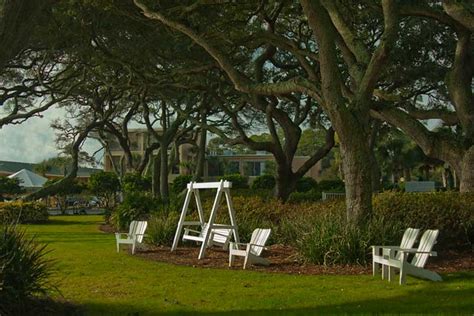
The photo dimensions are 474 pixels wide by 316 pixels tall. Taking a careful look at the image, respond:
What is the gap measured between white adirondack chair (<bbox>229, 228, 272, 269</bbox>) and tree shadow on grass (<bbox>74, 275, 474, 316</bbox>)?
3695 millimetres

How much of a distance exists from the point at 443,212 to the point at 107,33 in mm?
14773

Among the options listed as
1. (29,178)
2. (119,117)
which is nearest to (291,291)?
(119,117)

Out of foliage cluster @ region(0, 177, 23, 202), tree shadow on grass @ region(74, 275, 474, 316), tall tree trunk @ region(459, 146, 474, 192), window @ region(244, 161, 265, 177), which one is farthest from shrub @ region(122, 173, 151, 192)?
window @ region(244, 161, 265, 177)

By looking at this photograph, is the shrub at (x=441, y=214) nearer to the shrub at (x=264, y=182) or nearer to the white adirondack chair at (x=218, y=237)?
the white adirondack chair at (x=218, y=237)

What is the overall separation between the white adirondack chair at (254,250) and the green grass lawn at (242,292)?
0.51 metres

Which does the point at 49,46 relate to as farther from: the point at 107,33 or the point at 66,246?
the point at 66,246

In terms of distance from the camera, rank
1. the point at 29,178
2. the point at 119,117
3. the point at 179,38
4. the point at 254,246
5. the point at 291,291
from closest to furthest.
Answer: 1. the point at 291,291
2. the point at 254,246
3. the point at 179,38
4. the point at 119,117
5. the point at 29,178

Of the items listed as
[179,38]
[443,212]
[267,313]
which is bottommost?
[267,313]

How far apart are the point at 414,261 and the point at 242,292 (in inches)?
130

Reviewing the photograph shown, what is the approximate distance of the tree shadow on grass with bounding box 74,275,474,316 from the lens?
8.23m

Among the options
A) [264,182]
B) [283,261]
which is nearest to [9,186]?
[264,182]

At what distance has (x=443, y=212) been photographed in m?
13.9

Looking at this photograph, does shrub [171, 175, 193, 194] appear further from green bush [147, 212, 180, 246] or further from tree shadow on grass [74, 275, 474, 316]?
tree shadow on grass [74, 275, 474, 316]

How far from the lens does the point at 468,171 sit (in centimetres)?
1517
